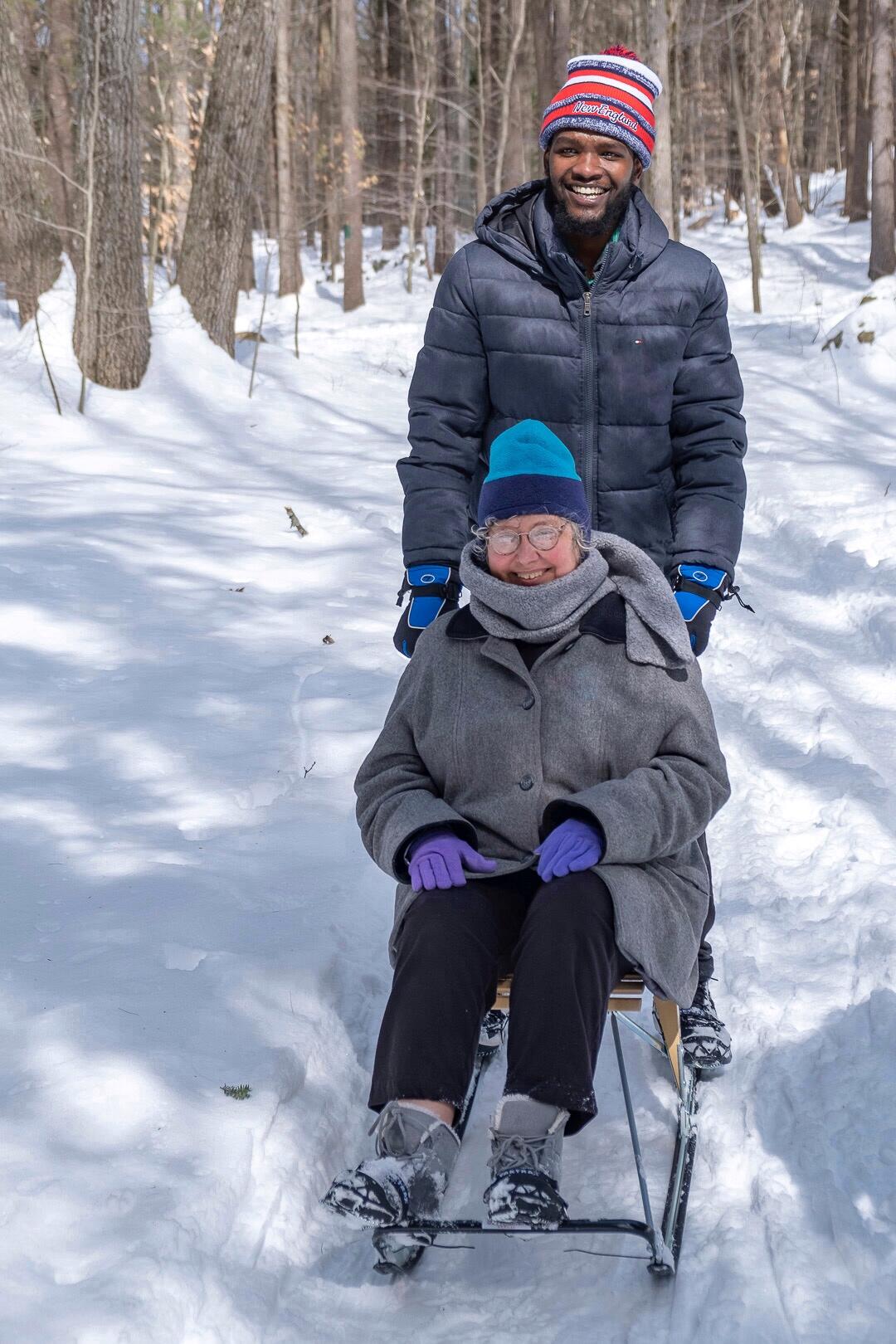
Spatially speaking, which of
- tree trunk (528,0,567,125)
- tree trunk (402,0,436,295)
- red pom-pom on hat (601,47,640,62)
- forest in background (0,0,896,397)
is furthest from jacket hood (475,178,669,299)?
tree trunk (402,0,436,295)

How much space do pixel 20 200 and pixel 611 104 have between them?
799 centimetres

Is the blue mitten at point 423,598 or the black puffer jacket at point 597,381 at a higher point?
the black puffer jacket at point 597,381

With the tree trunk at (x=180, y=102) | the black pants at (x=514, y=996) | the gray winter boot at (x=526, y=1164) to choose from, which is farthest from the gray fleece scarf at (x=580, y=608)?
the tree trunk at (x=180, y=102)

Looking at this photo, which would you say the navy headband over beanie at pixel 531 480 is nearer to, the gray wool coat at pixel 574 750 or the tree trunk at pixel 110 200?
the gray wool coat at pixel 574 750

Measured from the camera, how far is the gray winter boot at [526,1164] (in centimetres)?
203

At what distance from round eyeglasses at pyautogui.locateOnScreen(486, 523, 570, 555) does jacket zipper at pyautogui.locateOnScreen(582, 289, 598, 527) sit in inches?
11.8

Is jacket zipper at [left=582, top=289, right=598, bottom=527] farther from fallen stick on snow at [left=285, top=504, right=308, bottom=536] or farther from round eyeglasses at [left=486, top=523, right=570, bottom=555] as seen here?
fallen stick on snow at [left=285, top=504, right=308, bottom=536]

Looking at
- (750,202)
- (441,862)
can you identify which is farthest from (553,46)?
(441,862)

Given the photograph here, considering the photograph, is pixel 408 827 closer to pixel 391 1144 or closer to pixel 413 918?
pixel 413 918

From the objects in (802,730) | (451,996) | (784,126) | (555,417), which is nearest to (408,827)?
(451,996)

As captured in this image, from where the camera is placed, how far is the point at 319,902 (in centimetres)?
347

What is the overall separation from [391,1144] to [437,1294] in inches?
16.2

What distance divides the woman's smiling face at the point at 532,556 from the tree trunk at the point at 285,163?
56.3 ft

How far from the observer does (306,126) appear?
1638cm
